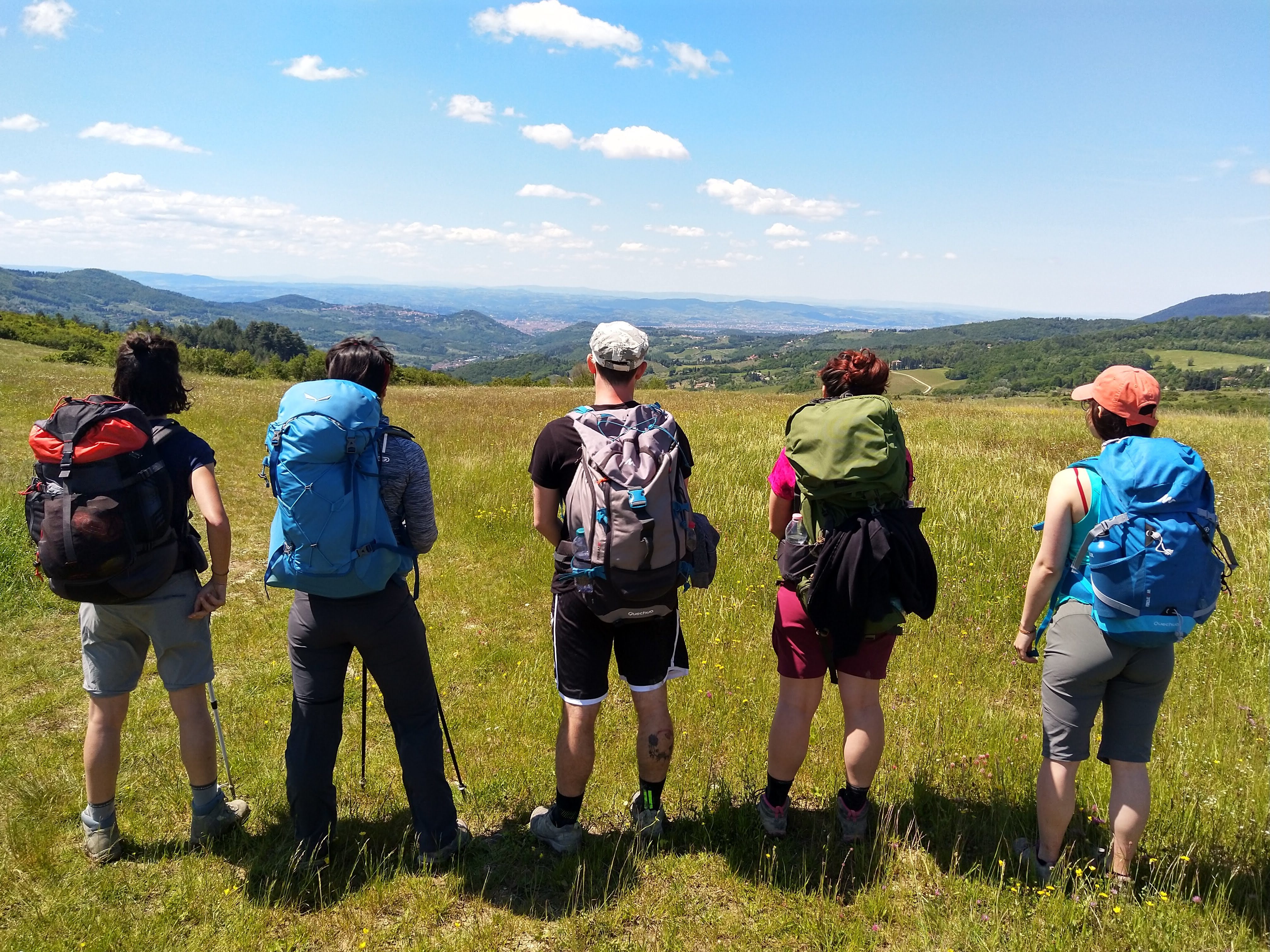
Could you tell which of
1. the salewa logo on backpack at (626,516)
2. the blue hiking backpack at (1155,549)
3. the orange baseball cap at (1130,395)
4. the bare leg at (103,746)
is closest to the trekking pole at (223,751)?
the bare leg at (103,746)

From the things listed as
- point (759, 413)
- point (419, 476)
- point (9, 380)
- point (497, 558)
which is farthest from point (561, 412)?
point (9, 380)

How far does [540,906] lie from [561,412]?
15.7 m

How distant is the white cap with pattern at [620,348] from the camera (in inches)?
112

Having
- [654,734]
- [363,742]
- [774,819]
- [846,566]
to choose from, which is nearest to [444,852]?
[363,742]

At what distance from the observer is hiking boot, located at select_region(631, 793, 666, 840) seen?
3223 millimetres

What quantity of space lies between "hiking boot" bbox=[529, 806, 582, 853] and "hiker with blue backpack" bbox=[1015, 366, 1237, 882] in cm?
200

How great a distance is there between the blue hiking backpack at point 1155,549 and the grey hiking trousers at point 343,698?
2735mm

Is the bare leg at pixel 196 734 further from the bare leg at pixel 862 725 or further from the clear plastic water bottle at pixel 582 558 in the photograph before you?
the bare leg at pixel 862 725

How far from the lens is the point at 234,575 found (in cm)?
749

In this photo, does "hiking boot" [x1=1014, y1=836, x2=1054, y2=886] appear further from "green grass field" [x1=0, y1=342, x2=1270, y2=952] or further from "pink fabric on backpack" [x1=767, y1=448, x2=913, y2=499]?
"pink fabric on backpack" [x1=767, y1=448, x2=913, y2=499]

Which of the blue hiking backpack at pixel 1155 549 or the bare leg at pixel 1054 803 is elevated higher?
the blue hiking backpack at pixel 1155 549

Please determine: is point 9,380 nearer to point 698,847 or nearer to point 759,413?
point 759,413

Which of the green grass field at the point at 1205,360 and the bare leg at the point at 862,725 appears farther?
the green grass field at the point at 1205,360

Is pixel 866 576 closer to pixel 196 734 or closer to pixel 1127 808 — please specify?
pixel 1127 808
